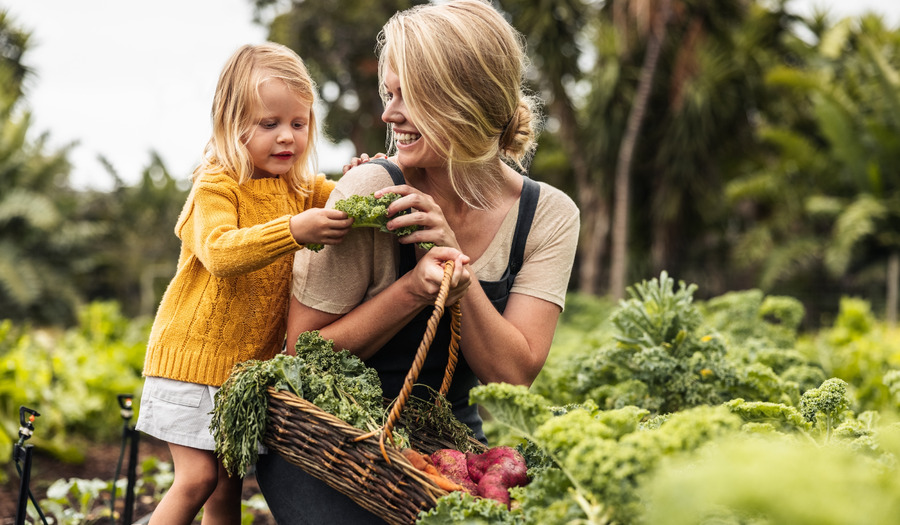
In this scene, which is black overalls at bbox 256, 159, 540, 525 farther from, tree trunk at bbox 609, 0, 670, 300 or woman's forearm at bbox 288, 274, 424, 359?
tree trunk at bbox 609, 0, 670, 300

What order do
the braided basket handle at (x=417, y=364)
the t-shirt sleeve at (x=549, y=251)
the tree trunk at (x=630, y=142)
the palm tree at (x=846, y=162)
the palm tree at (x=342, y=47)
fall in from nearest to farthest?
the braided basket handle at (x=417, y=364), the t-shirt sleeve at (x=549, y=251), the tree trunk at (x=630, y=142), the palm tree at (x=846, y=162), the palm tree at (x=342, y=47)

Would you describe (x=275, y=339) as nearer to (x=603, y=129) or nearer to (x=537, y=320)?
(x=537, y=320)

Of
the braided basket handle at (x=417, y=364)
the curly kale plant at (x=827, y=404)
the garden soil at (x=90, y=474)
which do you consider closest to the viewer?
the braided basket handle at (x=417, y=364)

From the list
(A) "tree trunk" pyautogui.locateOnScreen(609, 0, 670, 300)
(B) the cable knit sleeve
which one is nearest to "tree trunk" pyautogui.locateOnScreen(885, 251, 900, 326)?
(A) "tree trunk" pyautogui.locateOnScreen(609, 0, 670, 300)

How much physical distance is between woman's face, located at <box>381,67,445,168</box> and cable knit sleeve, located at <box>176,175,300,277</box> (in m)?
0.35

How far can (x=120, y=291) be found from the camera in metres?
15.2

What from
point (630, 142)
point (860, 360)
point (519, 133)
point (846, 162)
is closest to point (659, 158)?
point (630, 142)

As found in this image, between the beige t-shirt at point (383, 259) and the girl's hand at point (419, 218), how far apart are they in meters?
Answer: 0.17

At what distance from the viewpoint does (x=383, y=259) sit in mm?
2018

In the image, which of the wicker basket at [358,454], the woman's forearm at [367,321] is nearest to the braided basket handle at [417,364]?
the wicker basket at [358,454]

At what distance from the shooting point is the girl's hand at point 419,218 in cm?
180

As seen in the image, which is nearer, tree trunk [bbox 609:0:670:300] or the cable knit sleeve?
the cable knit sleeve

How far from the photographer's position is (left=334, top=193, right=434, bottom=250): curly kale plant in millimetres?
1769

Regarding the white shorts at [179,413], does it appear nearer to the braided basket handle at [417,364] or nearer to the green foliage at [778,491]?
the braided basket handle at [417,364]
